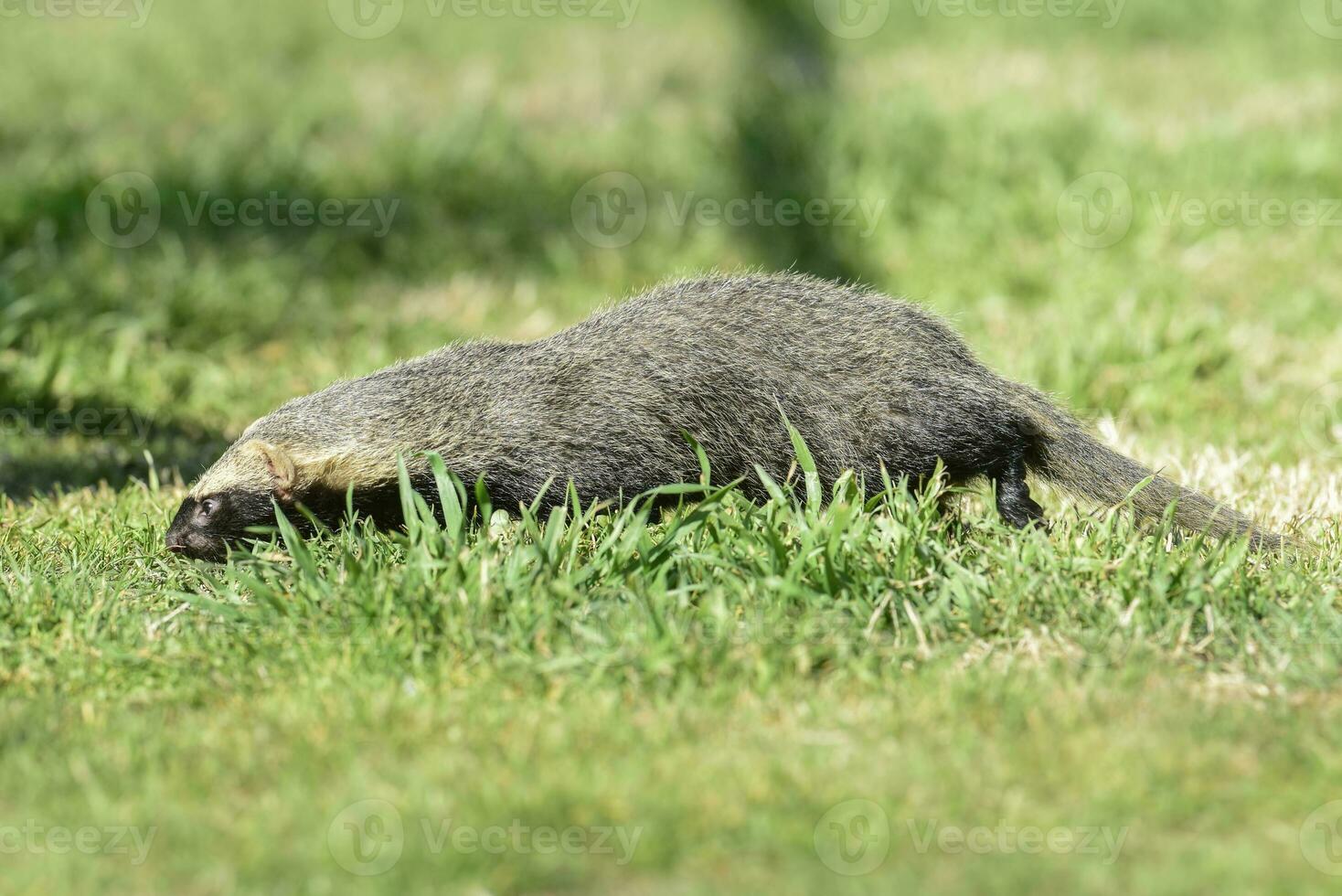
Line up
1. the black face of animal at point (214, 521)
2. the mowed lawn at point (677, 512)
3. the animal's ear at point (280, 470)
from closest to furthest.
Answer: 1. the mowed lawn at point (677, 512)
2. the black face of animal at point (214, 521)
3. the animal's ear at point (280, 470)

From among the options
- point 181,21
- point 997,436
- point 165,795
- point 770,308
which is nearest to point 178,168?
point 181,21

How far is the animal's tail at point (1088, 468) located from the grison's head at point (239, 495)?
2.51 meters

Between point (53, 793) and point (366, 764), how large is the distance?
2.20 ft

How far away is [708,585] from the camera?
3951mm

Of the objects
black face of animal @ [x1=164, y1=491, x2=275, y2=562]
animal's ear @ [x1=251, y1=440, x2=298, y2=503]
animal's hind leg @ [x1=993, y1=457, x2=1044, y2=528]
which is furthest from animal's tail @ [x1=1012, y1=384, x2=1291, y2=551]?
black face of animal @ [x1=164, y1=491, x2=275, y2=562]

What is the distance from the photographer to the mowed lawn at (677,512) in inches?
119

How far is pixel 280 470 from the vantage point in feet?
15.6

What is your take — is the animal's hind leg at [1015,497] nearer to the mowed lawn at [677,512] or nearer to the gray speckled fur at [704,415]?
the gray speckled fur at [704,415]

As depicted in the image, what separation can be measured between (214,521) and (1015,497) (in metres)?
2.67

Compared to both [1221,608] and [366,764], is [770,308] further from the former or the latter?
[366,764]

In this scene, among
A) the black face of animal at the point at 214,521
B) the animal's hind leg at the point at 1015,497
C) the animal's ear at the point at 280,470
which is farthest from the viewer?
the animal's hind leg at the point at 1015,497

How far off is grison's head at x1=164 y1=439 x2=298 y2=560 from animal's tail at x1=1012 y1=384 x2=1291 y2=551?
2506mm

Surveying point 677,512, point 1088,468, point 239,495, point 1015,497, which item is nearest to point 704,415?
point 677,512

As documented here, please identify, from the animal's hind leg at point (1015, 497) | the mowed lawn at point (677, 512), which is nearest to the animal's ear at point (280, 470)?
the mowed lawn at point (677, 512)
